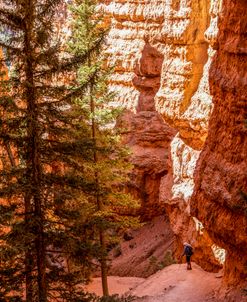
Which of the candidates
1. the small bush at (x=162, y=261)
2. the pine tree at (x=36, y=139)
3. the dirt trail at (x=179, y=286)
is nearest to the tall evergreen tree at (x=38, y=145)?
the pine tree at (x=36, y=139)

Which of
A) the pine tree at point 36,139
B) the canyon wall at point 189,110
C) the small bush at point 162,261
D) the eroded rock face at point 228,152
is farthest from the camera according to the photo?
the small bush at point 162,261

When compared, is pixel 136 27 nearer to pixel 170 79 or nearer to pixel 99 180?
pixel 170 79

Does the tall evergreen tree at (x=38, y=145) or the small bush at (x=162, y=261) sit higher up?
the tall evergreen tree at (x=38, y=145)

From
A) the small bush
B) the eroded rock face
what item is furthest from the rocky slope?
the eroded rock face

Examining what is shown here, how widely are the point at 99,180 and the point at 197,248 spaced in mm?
5403

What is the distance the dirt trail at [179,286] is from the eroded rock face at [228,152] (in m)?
1.32

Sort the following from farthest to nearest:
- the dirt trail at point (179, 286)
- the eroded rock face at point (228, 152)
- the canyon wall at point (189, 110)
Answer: the dirt trail at point (179, 286), the canyon wall at point (189, 110), the eroded rock face at point (228, 152)

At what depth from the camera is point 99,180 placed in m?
20.8

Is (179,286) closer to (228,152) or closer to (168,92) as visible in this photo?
(228,152)

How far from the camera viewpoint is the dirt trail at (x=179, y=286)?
17969mm

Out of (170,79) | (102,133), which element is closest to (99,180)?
(102,133)

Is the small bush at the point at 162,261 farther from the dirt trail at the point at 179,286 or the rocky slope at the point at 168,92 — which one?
the dirt trail at the point at 179,286

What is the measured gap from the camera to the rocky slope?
76.6 feet

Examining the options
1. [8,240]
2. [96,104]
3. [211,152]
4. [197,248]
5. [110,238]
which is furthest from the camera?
[197,248]
